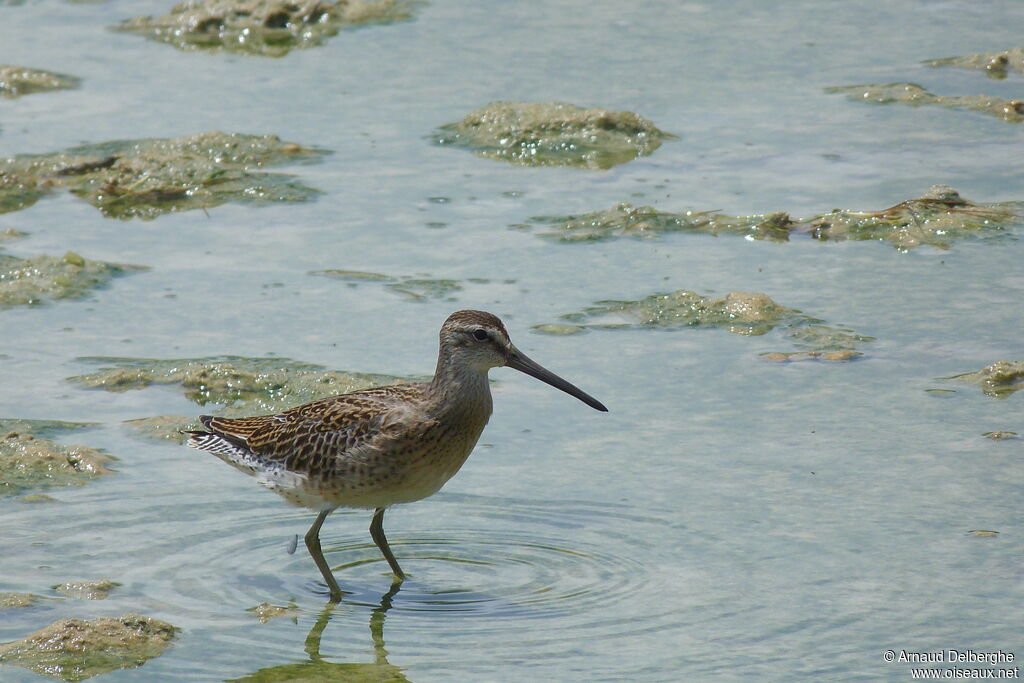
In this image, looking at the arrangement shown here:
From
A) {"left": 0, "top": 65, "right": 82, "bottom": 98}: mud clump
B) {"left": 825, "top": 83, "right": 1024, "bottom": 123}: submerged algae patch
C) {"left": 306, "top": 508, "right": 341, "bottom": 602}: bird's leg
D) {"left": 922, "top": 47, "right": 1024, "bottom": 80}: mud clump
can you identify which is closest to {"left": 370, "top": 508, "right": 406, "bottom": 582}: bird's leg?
{"left": 306, "top": 508, "right": 341, "bottom": 602}: bird's leg

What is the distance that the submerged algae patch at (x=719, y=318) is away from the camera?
7621 millimetres

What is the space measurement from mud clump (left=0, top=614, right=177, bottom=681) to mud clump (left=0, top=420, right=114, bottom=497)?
1342mm

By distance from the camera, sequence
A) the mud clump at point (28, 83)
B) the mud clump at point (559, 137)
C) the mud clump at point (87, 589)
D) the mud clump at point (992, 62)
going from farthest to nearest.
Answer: the mud clump at point (28, 83), the mud clump at point (992, 62), the mud clump at point (559, 137), the mud clump at point (87, 589)

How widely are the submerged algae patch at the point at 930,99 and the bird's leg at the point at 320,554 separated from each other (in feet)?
20.3

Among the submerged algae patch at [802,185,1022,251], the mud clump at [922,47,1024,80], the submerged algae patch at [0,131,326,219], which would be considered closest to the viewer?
the submerged algae patch at [802,185,1022,251]

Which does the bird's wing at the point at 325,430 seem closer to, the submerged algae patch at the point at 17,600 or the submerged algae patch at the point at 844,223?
the submerged algae patch at the point at 17,600

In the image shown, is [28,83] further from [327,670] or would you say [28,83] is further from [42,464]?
[327,670]

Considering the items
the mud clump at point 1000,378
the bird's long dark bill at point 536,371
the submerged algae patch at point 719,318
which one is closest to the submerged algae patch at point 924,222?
the submerged algae patch at point 719,318

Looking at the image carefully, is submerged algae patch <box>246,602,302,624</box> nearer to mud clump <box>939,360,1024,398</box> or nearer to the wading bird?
the wading bird

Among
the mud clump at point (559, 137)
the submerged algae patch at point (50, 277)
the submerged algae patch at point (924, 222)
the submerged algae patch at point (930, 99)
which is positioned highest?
the submerged algae patch at point (930, 99)

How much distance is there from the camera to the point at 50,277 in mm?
8562

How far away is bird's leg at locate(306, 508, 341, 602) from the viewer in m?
5.82

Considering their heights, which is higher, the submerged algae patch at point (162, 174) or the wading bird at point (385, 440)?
the submerged algae patch at point (162, 174)

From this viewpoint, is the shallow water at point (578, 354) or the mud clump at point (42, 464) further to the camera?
the mud clump at point (42, 464)
